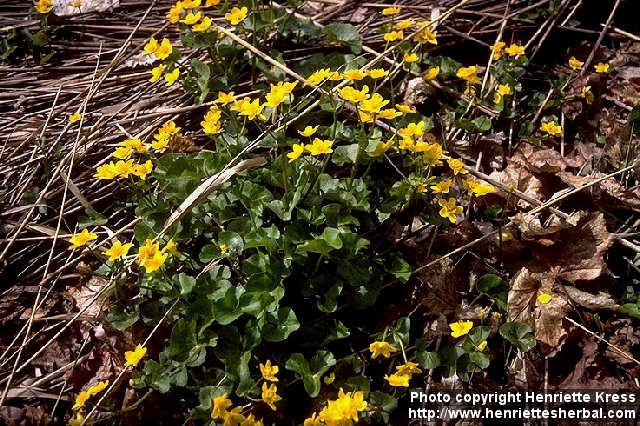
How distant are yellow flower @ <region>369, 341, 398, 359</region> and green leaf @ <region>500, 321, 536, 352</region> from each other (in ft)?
1.20

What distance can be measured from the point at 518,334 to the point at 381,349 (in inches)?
17.9

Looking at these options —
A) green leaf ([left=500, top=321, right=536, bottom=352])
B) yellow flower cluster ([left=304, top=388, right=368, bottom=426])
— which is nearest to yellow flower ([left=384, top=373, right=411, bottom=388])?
yellow flower cluster ([left=304, top=388, right=368, bottom=426])

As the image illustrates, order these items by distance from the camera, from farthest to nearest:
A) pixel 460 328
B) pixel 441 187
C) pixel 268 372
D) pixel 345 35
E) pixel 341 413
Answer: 1. pixel 345 35
2. pixel 441 187
3. pixel 460 328
4. pixel 268 372
5. pixel 341 413

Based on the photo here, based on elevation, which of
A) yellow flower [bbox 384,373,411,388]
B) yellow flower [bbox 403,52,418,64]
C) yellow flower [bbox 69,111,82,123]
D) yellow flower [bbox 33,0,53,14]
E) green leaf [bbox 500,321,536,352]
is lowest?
green leaf [bbox 500,321,536,352]

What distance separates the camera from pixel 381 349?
173 cm

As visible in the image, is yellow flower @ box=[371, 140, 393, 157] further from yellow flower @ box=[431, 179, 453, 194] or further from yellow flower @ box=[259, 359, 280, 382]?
yellow flower @ box=[259, 359, 280, 382]

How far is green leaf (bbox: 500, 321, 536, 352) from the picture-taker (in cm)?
180

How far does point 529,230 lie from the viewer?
206 centimetres

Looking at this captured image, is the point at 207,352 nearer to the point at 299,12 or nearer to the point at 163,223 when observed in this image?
the point at 163,223

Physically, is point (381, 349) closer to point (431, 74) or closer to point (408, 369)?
point (408, 369)

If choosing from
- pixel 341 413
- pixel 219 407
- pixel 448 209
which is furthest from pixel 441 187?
pixel 219 407

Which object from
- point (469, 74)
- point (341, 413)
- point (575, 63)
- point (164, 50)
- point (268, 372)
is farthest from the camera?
point (575, 63)

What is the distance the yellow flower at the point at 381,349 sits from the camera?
67.4 inches

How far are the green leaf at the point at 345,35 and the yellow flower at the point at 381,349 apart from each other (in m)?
1.44
